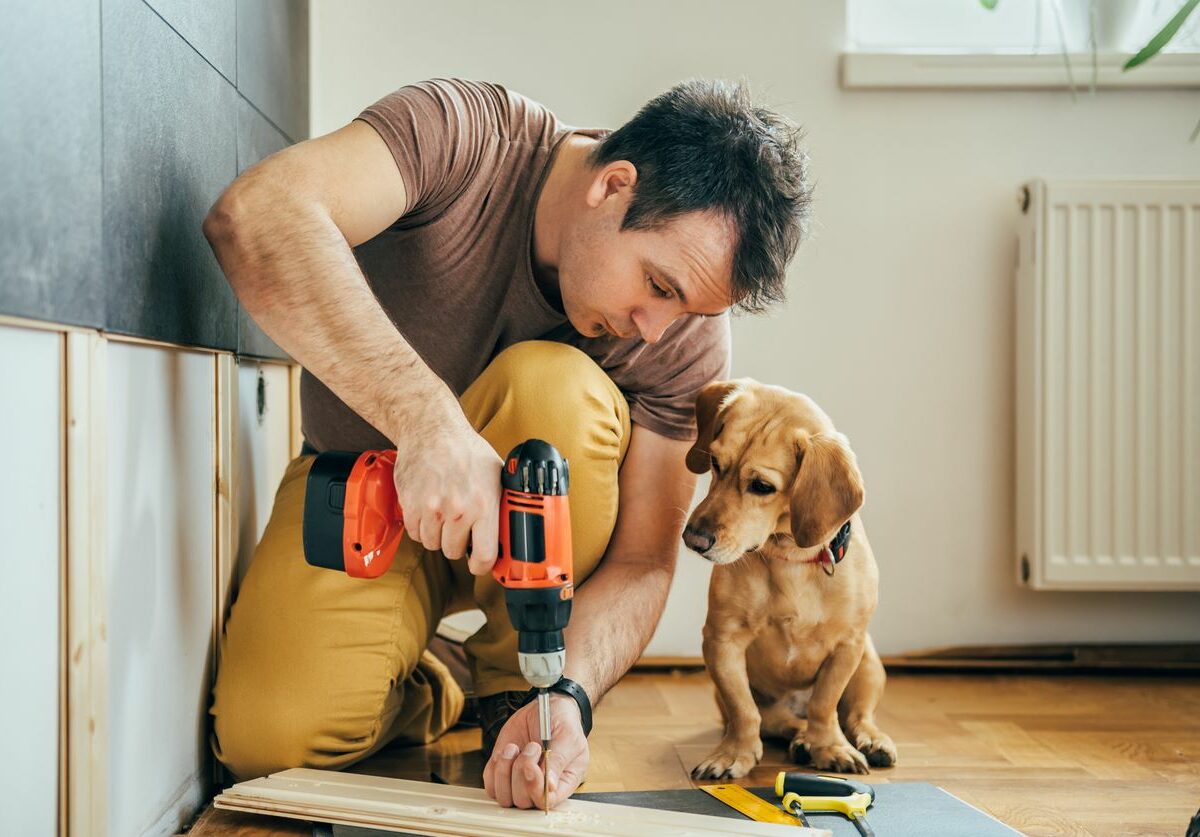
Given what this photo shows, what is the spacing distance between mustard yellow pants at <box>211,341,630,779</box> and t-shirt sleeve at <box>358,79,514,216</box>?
0.25 m

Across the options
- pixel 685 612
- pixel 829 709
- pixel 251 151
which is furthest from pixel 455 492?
pixel 685 612

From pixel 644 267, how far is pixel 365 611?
607 mm

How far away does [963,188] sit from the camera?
232 cm

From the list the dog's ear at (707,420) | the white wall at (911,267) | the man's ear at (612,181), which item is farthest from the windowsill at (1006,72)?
the man's ear at (612,181)

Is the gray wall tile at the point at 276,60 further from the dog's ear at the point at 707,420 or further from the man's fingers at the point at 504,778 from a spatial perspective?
the man's fingers at the point at 504,778

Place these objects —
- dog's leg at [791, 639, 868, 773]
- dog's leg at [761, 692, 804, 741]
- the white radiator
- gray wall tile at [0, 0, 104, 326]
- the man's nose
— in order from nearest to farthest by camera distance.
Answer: gray wall tile at [0, 0, 104, 326] → the man's nose → dog's leg at [791, 639, 868, 773] → dog's leg at [761, 692, 804, 741] → the white radiator

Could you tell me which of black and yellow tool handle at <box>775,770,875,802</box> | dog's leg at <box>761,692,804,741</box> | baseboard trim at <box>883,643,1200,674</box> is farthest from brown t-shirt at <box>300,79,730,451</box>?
baseboard trim at <box>883,643,1200,674</box>

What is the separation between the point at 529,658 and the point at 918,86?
5.50ft

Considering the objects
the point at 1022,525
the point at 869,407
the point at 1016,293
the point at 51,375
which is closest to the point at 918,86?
the point at 1016,293

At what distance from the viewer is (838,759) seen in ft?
5.12

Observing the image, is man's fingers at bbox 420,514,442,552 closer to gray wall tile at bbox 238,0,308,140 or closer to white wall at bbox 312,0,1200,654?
gray wall tile at bbox 238,0,308,140

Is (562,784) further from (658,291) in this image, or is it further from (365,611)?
(658,291)

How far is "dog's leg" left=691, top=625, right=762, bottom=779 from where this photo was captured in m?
1.53

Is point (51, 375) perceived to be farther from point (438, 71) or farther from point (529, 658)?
point (438, 71)
